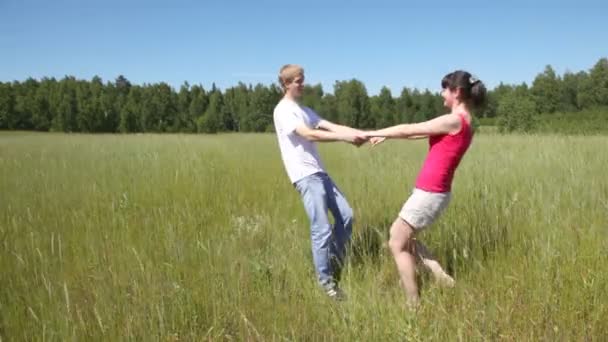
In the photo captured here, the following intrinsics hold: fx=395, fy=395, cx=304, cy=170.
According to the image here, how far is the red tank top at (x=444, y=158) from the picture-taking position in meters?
2.71

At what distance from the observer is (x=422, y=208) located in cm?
275

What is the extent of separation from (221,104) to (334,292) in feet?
182

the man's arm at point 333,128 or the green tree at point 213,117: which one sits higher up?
the green tree at point 213,117

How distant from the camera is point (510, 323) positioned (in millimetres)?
2352

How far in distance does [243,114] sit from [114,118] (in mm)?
16088

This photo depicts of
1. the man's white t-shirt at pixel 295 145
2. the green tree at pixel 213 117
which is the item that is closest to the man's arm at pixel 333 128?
the man's white t-shirt at pixel 295 145

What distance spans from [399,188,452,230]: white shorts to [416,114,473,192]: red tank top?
0.14ft

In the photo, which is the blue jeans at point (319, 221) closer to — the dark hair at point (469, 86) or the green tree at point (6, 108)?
the dark hair at point (469, 86)

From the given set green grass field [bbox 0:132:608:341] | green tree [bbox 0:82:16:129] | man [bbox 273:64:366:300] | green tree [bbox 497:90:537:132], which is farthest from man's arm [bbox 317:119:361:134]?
green tree [bbox 0:82:16:129]

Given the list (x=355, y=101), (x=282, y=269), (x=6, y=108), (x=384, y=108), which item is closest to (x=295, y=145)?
(x=282, y=269)

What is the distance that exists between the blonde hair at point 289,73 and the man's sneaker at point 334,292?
163 cm

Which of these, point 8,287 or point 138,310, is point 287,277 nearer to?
point 138,310

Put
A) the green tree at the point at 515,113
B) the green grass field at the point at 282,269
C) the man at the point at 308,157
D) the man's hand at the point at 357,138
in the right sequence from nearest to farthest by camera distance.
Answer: the green grass field at the point at 282,269, the man at the point at 308,157, the man's hand at the point at 357,138, the green tree at the point at 515,113

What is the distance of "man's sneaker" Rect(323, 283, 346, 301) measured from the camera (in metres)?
2.82
